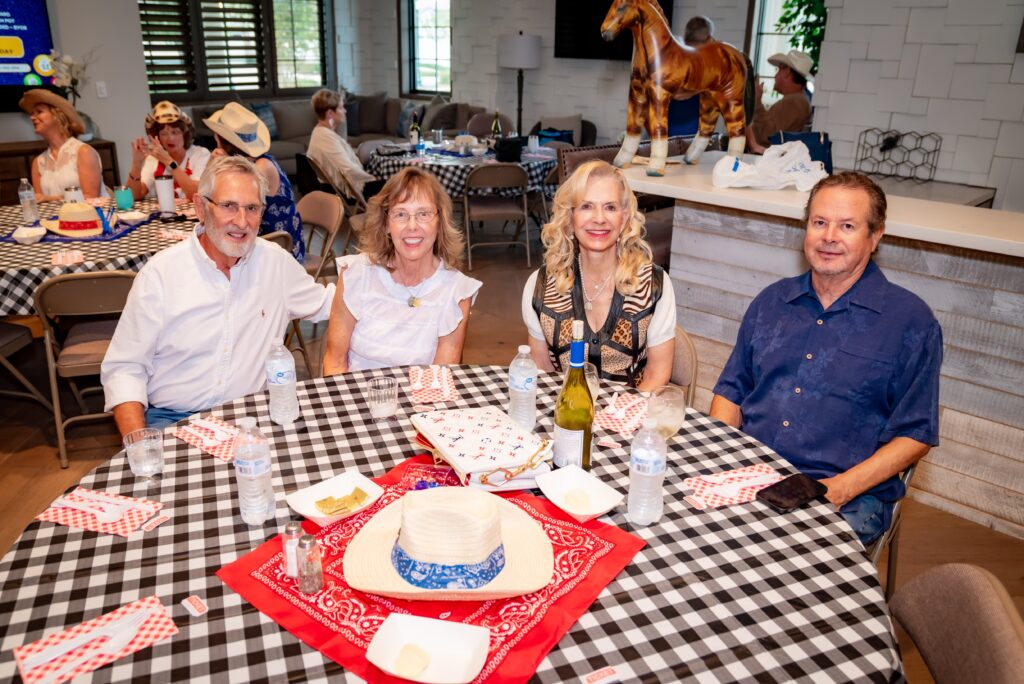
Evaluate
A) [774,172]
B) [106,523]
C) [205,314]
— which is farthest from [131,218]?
[774,172]

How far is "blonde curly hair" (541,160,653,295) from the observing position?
2391 millimetres

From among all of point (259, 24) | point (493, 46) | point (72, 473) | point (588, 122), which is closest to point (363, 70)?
point (259, 24)

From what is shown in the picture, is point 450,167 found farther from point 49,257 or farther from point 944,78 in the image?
point 944,78

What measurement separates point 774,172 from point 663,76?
68 cm

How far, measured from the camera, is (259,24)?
10242 mm

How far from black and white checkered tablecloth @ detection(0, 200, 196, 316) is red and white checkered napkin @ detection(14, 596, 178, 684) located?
7.93ft

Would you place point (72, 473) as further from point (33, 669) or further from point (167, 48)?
point (167, 48)

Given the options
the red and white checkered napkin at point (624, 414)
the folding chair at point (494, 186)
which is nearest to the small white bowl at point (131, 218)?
the folding chair at point (494, 186)

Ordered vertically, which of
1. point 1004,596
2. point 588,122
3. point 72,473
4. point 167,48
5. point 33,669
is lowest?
point 72,473

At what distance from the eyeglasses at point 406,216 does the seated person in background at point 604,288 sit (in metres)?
0.40

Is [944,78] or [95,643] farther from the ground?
[944,78]

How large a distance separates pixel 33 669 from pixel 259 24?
1068 centimetres

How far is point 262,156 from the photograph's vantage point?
14.3 ft

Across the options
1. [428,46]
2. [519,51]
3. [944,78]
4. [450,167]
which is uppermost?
[428,46]
